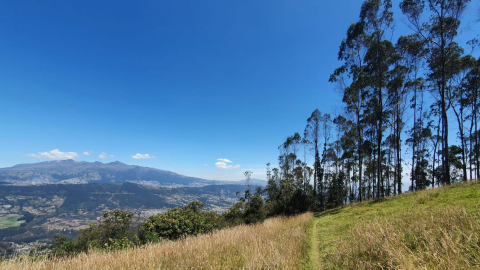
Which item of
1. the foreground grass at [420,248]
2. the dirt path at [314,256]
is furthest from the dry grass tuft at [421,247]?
the dirt path at [314,256]

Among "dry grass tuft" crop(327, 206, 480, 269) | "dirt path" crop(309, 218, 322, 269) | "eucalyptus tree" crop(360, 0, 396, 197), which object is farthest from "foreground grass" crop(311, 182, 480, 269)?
"eucalyptus tree" crop(360, 0, 396, 197)

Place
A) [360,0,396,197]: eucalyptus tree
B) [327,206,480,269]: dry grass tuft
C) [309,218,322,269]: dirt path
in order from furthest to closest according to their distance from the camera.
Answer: [360,0,396,197]: eucalyptus tree < [309,218,322,269]: dirt path < [327,206,480,269]: dry grass tuft

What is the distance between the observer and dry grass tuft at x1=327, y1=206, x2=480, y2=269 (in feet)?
9.66

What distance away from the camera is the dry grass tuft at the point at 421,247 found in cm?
295

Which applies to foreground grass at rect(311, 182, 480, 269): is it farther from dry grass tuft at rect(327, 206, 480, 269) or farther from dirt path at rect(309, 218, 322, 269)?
dirt path at rect(309, 218, 322, 269)

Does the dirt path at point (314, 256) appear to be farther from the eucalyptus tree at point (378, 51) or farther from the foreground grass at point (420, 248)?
the eucalyptus tree at point (378, 51)

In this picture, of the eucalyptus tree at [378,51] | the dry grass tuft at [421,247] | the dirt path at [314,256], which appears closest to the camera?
the dry grass tuft at [421,247]

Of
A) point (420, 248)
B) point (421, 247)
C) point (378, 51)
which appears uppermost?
point (378, 51)

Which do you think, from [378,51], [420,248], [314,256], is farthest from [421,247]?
[378,51]

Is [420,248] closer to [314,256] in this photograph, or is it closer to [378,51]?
[314,256]

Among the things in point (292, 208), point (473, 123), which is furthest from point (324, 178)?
point (473, 123)

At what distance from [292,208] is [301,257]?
20.8 meters

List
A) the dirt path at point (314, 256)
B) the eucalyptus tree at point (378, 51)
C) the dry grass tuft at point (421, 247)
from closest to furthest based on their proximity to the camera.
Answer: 1. the dry grass tuft at point (421, 247)
2. the dirt path at point (314, 256)
3. the eucalyptus tree at point (378, 51)

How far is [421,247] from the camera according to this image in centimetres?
384
